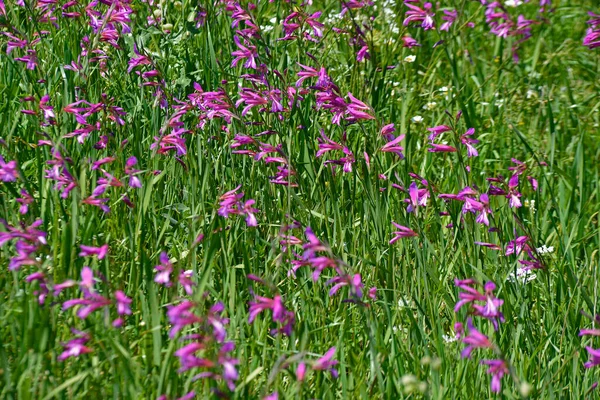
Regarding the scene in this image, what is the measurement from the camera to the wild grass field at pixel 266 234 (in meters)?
2.12

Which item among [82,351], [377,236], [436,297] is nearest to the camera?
[82,351]

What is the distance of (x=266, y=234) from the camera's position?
3145 millimetres

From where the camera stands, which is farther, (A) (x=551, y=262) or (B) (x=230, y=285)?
(A) (x=551, y=262)

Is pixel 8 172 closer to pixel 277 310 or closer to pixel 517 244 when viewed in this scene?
pixel 277 310

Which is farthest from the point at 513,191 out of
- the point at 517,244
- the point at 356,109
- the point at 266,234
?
the point at 266,234

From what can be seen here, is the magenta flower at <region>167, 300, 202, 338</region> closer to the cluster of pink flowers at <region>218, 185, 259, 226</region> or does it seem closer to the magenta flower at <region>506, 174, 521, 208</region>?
the cluster of pink flowers at <region>218, 185, 259, 226</region>

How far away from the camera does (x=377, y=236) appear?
9.69ft

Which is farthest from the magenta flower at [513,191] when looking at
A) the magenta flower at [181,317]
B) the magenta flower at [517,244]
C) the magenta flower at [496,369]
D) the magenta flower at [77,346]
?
the magenta flower at [77,346]

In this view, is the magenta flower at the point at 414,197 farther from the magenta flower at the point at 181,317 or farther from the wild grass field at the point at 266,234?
the magenta flower at the point at 181,317

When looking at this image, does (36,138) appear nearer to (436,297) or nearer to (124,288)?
(124,288)

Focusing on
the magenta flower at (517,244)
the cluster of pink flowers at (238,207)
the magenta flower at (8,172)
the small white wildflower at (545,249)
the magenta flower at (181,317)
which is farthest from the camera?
the small white wildflower at (545,249)

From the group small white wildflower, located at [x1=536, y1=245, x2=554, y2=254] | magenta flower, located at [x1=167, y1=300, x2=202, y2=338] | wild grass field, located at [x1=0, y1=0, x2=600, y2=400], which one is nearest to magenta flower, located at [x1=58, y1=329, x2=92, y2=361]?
wild grass field, located at [x1=0, y1=0, x2=600, y2=400]

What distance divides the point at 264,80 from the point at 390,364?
1323mm

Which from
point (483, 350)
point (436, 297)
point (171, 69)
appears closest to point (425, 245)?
point (436, 297)
